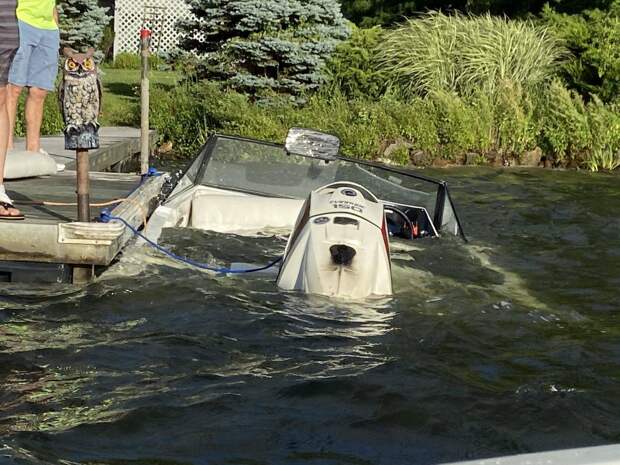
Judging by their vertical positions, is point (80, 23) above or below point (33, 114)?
above

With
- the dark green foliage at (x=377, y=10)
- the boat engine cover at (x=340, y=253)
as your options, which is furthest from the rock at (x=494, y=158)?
the dark green foliage at (x=377, y=10)

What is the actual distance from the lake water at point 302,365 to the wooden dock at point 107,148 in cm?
358

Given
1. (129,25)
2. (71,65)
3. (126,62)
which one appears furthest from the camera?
(129,25)

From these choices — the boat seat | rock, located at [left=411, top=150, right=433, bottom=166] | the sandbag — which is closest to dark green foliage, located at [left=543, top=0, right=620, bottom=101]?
rock, located at [left=411, top=150, right=433, bottom=166]

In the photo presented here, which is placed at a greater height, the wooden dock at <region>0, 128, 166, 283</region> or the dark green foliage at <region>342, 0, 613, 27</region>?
the dark green foliage at <region>342, 0, 613, 27</region>

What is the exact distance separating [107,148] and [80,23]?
28.4 feet

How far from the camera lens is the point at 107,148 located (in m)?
12.6

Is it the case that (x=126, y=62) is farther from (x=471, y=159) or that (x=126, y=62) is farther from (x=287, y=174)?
(x=287, y=174)

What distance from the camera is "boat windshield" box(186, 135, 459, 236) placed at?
8508mm

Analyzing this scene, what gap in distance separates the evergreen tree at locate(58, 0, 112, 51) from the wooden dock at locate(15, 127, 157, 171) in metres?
5.04

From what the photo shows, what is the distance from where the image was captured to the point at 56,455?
444 centimetres

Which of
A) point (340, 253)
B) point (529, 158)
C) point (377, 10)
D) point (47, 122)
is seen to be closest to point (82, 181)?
point (340, 253)

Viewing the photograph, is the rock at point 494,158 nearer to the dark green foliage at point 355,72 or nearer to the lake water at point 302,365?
the dark green foliage at point 355,72

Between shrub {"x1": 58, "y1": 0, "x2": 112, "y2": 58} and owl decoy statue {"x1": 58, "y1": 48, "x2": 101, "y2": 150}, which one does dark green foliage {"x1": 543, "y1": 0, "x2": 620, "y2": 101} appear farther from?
owl decoy statue {"x1": 58, "y1": 48, "x2": 101, "y2": 150}
